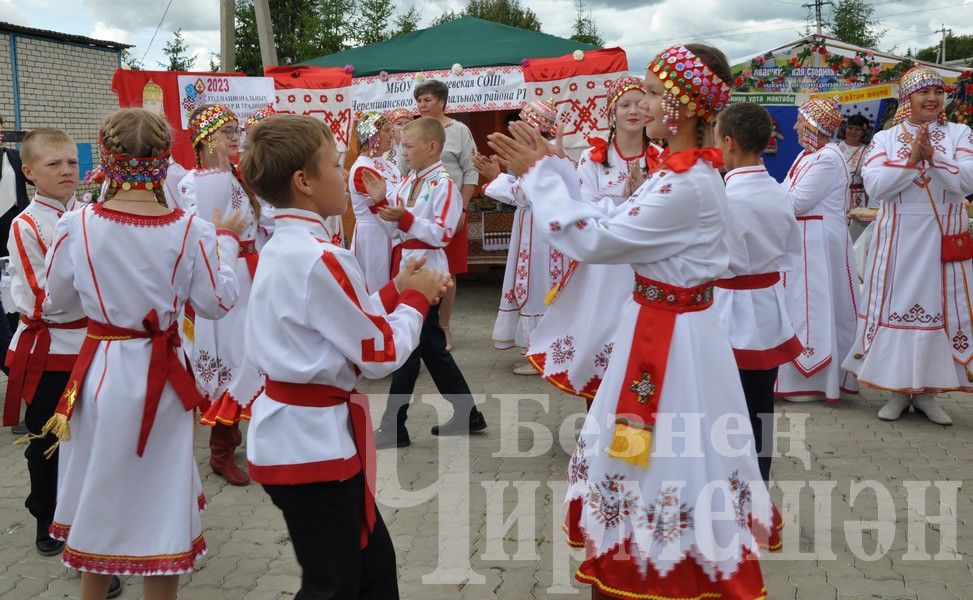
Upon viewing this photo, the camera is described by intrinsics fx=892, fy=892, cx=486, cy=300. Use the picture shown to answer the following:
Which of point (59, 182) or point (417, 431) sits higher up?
point (59, 182)

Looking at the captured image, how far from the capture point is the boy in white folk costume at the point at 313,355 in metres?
2.35

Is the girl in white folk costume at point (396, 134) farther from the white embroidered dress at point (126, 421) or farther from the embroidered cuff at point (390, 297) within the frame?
the embroidered cuff at point (390, 297)

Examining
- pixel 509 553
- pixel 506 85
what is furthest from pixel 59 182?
pixel 506 85

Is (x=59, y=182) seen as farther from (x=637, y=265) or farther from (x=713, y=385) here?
(x=713, y=385)

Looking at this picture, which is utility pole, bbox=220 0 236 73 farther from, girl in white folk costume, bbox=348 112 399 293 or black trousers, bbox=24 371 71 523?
black trousers, bbox=24 371 71 523

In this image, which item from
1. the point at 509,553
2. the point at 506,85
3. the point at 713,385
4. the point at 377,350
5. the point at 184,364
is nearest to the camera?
the point at 377,350

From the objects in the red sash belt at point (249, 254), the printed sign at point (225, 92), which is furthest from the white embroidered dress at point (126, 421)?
the printed sign at point (225, 92)

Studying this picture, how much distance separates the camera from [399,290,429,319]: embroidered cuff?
2.57 meters

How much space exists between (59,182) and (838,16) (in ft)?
130

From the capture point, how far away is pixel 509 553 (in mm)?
3842

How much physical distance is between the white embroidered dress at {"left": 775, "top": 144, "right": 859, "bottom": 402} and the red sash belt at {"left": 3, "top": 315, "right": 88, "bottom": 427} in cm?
463

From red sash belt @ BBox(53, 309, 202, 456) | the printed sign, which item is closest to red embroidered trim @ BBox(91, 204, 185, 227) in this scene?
red sash belt @ BBox(53, 309, 202, 456)

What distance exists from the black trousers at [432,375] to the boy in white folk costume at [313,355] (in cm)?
270

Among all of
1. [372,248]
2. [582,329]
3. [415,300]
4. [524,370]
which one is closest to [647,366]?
[415,300]
